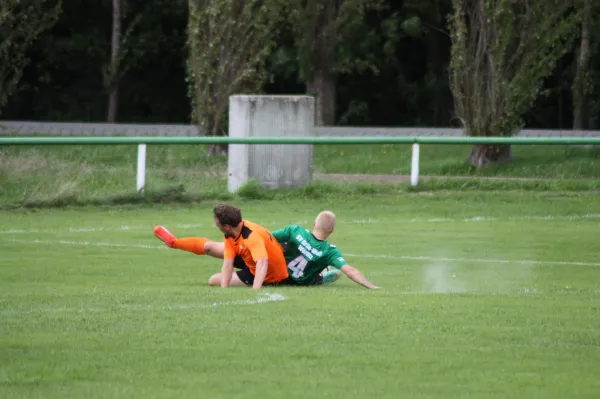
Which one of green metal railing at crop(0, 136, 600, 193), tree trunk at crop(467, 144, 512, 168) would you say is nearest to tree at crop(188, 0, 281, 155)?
tree trunk at crop(467, 144, 512, 168)

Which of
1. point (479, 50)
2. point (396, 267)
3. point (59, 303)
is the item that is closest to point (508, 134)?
point (479, 50)

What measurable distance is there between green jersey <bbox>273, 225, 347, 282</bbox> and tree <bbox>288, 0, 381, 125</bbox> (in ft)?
94.2

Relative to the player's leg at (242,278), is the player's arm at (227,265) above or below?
above

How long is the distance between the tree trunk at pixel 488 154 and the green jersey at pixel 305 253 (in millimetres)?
16999

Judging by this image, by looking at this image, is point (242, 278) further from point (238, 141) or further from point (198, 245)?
point (238, 141)

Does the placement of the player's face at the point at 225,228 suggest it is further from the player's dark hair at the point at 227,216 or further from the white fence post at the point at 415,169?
the white fence post at the point at 415,169

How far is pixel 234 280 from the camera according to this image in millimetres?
12500

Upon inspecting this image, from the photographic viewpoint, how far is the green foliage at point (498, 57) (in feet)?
92.3

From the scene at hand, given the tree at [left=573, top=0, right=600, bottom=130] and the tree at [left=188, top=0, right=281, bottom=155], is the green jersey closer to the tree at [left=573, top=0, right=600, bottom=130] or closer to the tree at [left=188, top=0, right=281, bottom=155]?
the tree at [left=188, top=0, right=281, bottom=155]

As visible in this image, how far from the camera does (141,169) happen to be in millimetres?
22016

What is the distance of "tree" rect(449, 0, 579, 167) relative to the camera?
1108 inches

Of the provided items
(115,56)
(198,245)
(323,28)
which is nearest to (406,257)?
(198,245)

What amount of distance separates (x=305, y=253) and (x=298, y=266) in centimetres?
21

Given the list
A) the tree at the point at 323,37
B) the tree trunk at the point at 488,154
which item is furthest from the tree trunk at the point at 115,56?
the tree trunk at the point at 488,154
